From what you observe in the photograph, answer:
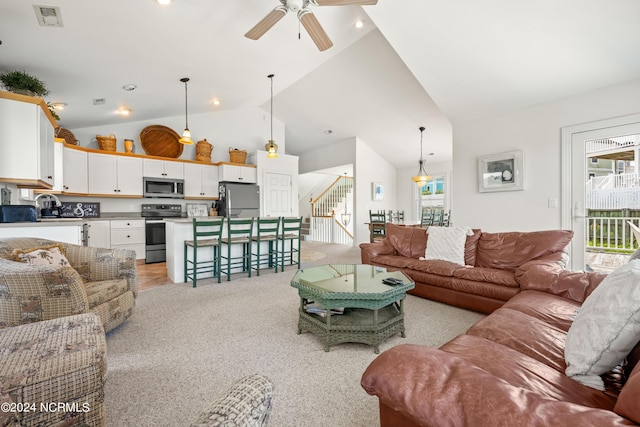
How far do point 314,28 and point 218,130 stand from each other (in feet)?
14.5

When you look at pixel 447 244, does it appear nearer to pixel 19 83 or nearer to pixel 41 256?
pixel 41 256

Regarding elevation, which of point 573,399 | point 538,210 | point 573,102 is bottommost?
point 573,399

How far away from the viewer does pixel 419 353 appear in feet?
3.06

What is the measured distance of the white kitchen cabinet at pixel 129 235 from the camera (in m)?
5.08

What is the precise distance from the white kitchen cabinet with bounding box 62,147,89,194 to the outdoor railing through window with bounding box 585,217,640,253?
7.39 m

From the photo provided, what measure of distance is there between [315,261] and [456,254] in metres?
2.97

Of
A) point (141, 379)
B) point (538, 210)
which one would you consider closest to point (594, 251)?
point (538, 210)

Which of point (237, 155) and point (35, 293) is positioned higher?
point (237, 155)

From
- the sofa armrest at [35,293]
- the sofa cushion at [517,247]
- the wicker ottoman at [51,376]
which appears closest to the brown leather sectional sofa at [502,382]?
the wicker ottoman at [51,376]

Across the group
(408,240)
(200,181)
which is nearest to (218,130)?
(200,181)

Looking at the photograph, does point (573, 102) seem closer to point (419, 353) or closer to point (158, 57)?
point (419, 353)

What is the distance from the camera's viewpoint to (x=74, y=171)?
4.79 meters

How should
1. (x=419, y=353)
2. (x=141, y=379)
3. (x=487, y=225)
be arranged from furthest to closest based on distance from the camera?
(x=487, y=225) → (x=141, y=379) → (x=419, y=353)

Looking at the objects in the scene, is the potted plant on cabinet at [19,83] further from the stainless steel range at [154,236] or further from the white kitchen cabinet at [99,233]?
the stainless steel range at [154,236]
